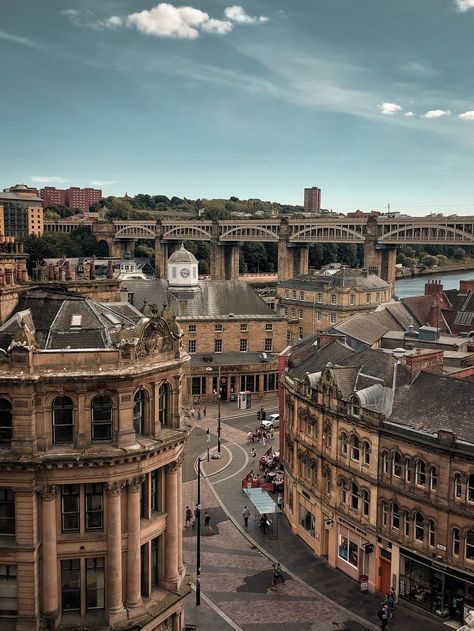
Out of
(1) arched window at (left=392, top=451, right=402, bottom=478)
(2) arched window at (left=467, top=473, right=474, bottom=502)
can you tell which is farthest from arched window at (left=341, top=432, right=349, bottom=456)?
(2) arched window at (left=467, top=473, right=474, bottom=502)

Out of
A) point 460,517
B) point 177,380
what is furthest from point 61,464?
point 460,517

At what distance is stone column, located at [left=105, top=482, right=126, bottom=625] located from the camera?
2589cm

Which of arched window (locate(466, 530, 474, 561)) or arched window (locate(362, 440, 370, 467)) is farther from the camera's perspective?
arched window (locate(362, 440, 370, 467))

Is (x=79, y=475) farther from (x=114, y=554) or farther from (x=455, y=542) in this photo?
(x=455, y=542)

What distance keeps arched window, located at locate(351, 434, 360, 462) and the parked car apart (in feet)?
82.9

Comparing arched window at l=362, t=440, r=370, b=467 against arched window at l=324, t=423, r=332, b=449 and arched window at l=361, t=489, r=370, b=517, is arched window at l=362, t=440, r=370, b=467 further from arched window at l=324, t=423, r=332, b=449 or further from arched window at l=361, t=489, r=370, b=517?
arched window at l=324, t=423, r=332, b=449

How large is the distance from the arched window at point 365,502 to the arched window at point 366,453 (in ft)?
4.79

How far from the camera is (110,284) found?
40.4 meters

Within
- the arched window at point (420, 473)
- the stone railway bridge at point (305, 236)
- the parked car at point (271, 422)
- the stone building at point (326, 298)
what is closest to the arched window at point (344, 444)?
the arched window at point (420, 473)

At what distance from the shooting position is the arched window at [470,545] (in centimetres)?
3046

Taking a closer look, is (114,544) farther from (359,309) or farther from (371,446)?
(359,309)

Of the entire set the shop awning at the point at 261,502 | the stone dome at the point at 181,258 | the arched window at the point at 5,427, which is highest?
the stone dome at the point at 181,258

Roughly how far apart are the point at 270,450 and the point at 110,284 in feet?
70.4

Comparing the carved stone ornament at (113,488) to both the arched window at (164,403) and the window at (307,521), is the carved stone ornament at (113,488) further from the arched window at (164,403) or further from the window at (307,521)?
the window at (307,521)
